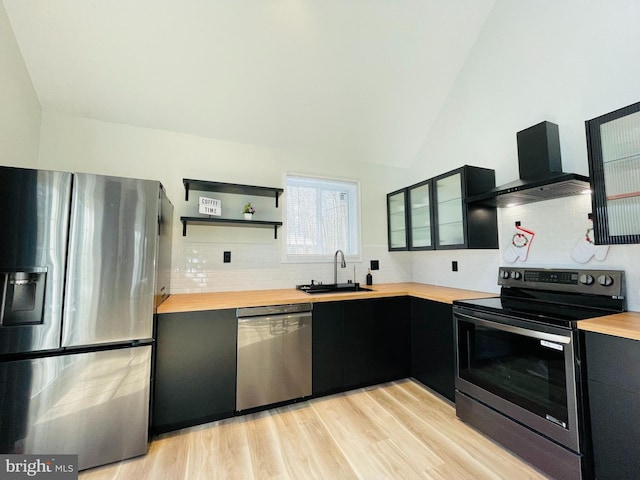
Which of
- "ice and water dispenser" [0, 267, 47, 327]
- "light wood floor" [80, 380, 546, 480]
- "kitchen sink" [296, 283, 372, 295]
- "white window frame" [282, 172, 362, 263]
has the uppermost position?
"white window frame" [282, 172, 362, 263]

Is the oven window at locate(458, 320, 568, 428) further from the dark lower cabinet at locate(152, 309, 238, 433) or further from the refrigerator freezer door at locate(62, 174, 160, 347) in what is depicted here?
the refrigerator freezer door at locate(62, 174, 160, 347)

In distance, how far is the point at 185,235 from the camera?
2518 millimetres

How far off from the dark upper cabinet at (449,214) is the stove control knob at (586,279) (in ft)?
2.31

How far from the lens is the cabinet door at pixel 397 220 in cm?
317

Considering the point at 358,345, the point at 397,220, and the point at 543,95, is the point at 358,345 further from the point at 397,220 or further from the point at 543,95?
the point at 543,95

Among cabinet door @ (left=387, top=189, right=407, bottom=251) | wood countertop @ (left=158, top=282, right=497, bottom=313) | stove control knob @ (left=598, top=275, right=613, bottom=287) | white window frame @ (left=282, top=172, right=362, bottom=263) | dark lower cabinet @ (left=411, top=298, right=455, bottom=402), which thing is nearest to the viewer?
stove control knob @ (left=598, top=275, right=613, bottom=287)

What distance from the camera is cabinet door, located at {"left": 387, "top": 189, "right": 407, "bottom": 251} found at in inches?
125

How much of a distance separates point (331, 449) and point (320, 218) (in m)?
2.12

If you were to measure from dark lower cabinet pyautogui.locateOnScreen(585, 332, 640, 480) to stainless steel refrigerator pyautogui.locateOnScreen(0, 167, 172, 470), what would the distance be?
2405 mm

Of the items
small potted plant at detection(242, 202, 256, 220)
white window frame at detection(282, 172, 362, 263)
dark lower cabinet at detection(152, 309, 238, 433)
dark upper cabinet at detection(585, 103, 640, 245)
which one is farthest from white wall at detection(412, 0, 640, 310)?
dark lower cabinet at detection(152, 309, 238, 433)

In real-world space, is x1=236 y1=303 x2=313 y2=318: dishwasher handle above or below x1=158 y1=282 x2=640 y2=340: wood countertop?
below

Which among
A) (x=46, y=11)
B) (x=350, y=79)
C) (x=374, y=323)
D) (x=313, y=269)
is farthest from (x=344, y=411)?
(x=46, y=11)

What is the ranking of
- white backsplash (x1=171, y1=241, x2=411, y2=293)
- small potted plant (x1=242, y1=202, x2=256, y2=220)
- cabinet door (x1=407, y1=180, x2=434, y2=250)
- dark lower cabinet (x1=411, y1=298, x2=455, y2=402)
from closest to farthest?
dark lower cabinet (x1=411, y1=298, x2=455, y2=402), white backsplash (x1=171, y1=241, x2=411, y2=293), small potted plant (x1=242, y1=202, x2=256, y2=220), cabinet door (x1=407, y1=180, x2=434, y2=250)

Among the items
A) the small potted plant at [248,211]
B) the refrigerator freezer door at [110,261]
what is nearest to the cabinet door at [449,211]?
the small potted plant at [248,211]
